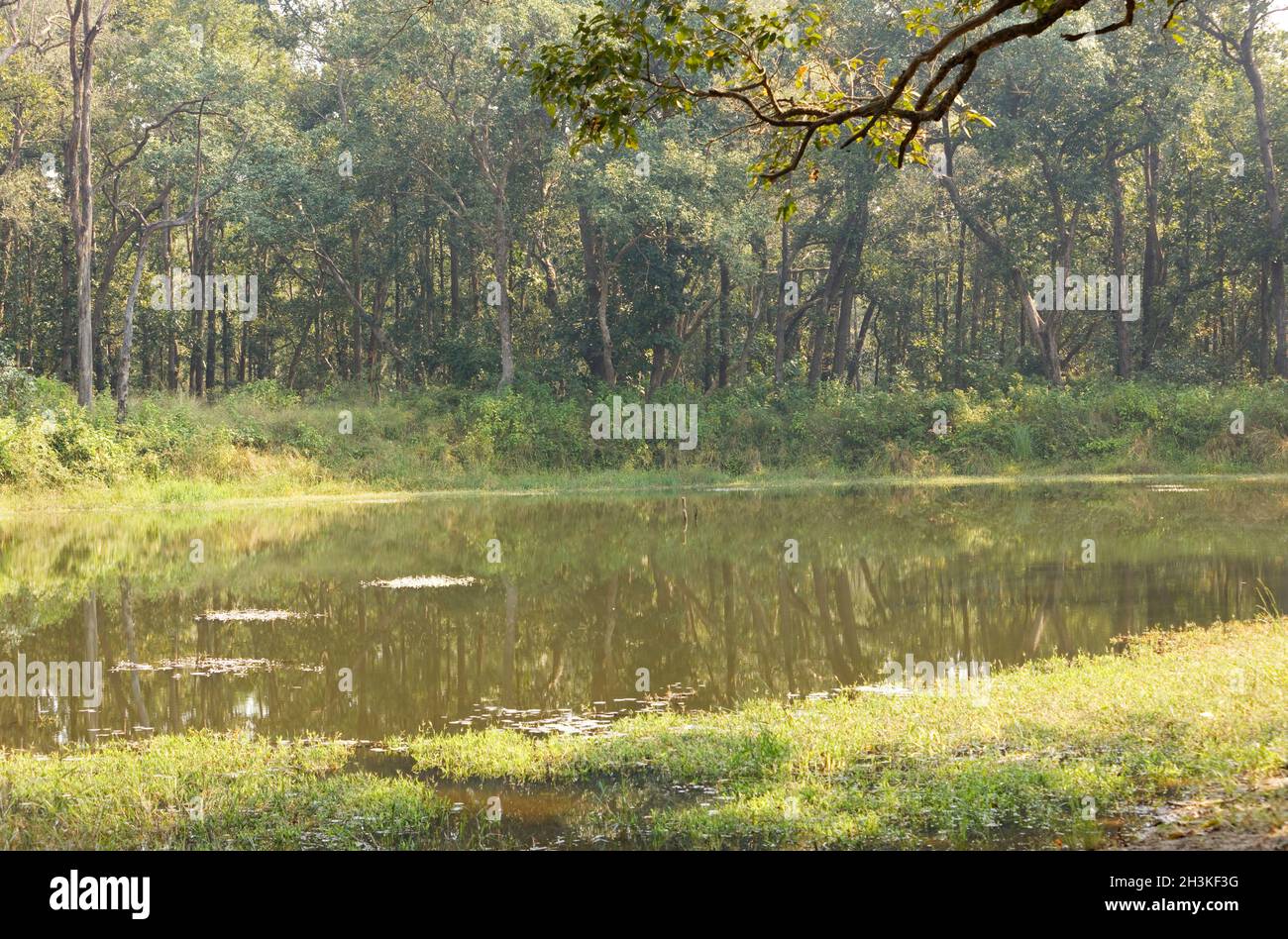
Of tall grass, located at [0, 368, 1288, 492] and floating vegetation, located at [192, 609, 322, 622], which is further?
tall grass, located at [0, 368, 1288, 492]

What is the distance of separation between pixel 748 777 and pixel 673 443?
29.9 meters

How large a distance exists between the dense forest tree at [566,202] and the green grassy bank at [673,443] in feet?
8.03

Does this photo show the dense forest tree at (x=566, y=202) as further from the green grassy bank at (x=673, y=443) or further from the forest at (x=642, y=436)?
the green grassy bank at (x=673, y=443)

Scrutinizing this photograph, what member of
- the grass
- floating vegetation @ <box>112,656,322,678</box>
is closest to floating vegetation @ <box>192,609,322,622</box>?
floating vegetation @ <box>112,656,322,678</box>

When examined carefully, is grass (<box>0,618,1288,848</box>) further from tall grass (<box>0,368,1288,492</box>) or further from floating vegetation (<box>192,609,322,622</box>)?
tall grass (<box>0,368,1288,492</box>)

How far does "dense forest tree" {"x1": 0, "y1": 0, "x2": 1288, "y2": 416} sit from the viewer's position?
116 ft

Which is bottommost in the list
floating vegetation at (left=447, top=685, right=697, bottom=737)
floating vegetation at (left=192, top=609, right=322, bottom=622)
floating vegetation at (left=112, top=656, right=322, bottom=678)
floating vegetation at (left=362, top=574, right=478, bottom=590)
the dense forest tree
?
floating vegetation at (left=112, top=656, right=322, bottom=678)

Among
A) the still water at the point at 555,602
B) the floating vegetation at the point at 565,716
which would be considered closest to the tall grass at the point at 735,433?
the still water at the point at 555,602

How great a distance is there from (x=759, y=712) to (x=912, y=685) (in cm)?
175

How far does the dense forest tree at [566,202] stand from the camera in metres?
35.3

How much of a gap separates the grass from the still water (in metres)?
1.15

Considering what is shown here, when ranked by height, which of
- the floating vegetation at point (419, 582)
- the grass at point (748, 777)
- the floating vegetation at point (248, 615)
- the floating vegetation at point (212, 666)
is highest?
the grass at point (748, 777)

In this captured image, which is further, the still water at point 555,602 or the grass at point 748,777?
the still water at point 555,602
